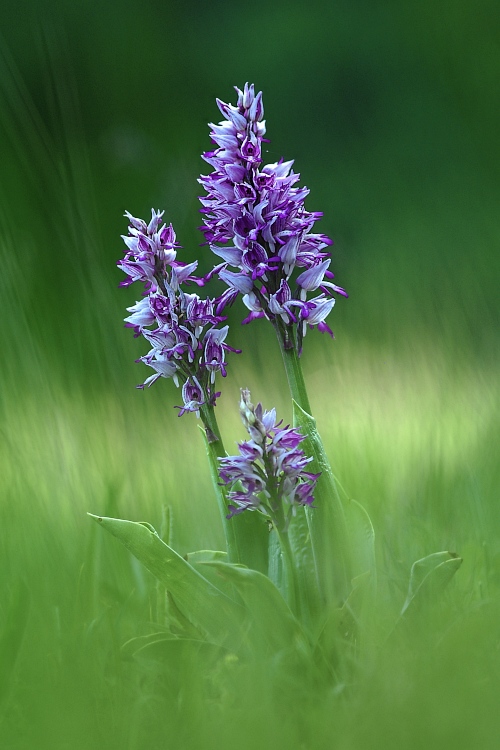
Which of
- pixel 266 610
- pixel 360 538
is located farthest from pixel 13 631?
pixel 360 538

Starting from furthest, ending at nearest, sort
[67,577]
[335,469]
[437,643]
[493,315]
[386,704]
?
[493,315] → [335,469] → [67,577] → [437,643] → [386,704]

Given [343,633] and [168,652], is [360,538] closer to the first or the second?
[343,633]

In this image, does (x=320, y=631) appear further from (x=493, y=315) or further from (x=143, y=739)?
(x=493, y=315)

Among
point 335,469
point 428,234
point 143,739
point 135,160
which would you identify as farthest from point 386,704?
point 428,234

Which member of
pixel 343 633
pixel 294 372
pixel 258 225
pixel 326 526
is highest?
pixel 258 225

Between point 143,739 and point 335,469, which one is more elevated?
point 335,469

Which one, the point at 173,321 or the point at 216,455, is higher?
the point at 173,321
